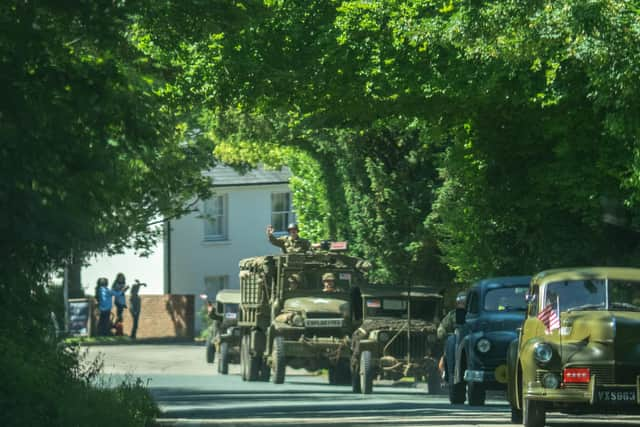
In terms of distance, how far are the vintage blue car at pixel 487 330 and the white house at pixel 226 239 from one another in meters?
38.2

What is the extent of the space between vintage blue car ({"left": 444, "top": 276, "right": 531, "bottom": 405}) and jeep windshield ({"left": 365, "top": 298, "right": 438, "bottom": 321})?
5.55 metres

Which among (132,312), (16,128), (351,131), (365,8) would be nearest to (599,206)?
(365,8)

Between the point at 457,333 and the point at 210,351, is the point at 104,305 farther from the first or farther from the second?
the point at 457,333

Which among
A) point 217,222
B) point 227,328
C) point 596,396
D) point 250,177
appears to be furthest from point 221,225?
point 596,396

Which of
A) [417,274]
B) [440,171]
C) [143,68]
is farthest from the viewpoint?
[417,274]

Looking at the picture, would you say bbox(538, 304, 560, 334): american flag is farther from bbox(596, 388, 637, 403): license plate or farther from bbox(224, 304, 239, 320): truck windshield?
bbox(224, 304, 239, 320): truck windshield

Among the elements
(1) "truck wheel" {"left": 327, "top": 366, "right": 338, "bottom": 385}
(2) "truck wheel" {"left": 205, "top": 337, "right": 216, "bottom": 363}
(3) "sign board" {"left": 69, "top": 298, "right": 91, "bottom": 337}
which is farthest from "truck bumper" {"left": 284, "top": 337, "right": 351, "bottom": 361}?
(3) "sign board" {"left": 69, "top": 298, "right": 91, "bottom": 337}

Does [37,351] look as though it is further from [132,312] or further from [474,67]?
[132,312]

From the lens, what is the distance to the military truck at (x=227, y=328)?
3278cm

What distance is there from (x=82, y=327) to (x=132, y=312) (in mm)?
1798

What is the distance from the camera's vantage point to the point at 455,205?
29.0 m

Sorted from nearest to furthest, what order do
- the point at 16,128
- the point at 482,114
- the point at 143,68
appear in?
1. the point at 16,128
2. the point at 143,68
3. the point at 482,114

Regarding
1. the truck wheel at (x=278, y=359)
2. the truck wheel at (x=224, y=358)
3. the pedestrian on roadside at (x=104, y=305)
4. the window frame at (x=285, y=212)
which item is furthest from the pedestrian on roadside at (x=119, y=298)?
the truck wheel at (x=278, y=359)

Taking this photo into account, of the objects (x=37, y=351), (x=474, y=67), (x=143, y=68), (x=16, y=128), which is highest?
(x=474, y=67)
